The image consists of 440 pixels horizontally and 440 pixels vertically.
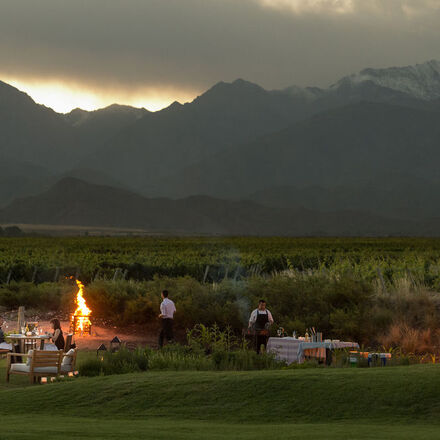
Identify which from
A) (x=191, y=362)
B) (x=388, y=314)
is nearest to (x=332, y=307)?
(x=388, y=314)

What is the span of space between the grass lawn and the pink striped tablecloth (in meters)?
4.11

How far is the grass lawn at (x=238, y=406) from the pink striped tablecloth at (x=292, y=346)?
13.5ft

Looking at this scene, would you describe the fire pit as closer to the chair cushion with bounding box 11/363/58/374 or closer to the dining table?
the dining table

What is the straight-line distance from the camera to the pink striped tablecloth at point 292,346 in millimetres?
19719

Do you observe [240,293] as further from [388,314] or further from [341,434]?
[341,434]

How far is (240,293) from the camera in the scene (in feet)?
96.9

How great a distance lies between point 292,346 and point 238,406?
7.04 meters

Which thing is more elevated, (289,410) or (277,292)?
(277,292)

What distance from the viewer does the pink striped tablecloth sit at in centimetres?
1972

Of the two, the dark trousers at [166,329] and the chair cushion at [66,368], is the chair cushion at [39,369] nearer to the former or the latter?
the chair cushion at [66,368]

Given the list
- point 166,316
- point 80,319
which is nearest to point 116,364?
point 166,316

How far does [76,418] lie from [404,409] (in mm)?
5117

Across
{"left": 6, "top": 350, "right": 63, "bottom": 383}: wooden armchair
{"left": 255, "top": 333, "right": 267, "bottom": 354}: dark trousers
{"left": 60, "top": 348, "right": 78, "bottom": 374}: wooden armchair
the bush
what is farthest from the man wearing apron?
{"left": 6, "top": 350, "right": 63, "bottom": 383}: wooden armchair

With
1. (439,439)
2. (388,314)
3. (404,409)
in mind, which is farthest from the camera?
(388,314)
